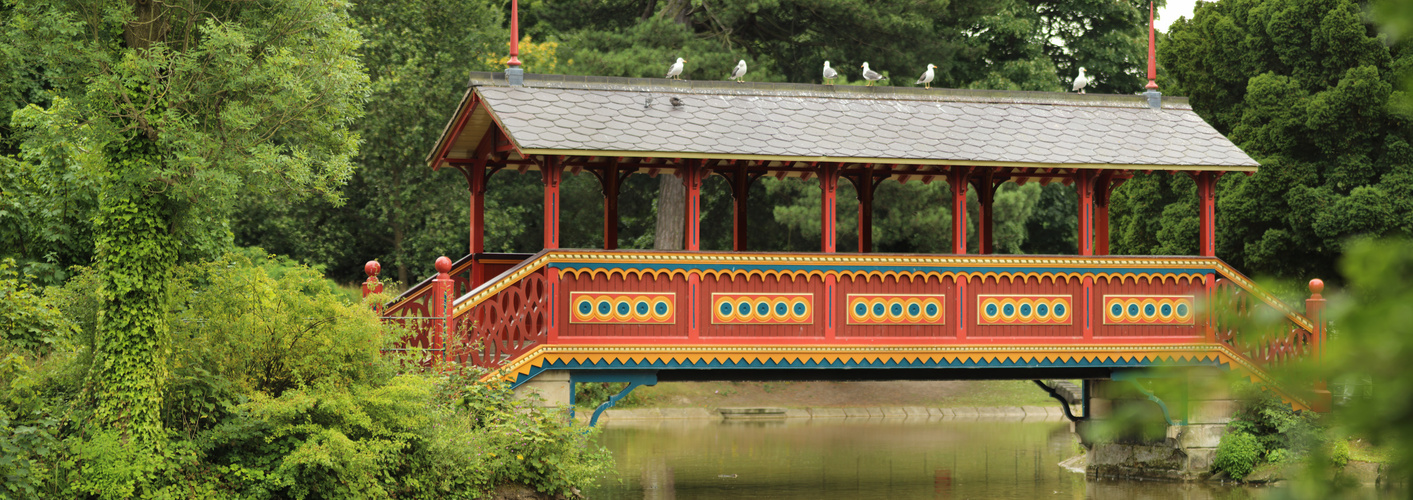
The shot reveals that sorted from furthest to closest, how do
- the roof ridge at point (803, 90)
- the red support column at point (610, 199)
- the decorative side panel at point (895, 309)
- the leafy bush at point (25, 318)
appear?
the red support column at point (610, 199) → the roof ridge at point (803, 90) → the decorative side panel at point (895, 309) → the leafy bush at point (25, 318)

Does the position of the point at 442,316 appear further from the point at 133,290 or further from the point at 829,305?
the point at 829,305

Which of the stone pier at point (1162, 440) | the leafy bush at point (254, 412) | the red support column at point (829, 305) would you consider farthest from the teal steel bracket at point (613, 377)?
the stone pier at point (1162, 440)

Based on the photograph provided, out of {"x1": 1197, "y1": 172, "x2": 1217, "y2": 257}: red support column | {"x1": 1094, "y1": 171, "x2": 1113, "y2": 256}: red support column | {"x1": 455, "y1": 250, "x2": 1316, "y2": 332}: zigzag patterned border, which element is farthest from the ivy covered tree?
{"x1": 455, "y1": 250, "x2": 1316, "y2": 332}: zigzag patterned border

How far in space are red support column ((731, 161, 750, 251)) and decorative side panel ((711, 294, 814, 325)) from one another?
2211 millimetres

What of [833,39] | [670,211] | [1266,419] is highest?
[833,39]

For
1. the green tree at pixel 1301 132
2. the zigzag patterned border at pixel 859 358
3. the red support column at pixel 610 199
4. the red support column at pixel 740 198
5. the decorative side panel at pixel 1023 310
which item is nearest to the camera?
the zigzag patterned border at pixel 859 358

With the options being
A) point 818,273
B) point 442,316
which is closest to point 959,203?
point 818,273

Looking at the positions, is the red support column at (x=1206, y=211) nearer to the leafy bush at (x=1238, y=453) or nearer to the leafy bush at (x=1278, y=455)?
the leafy bush at (x=1238, y=453)

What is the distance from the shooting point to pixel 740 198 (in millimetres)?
16641

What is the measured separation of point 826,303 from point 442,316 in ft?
13.6

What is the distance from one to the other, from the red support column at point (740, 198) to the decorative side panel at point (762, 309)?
221cm

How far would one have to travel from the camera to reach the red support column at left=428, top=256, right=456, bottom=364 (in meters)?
13.0

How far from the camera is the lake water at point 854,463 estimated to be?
16547 mm

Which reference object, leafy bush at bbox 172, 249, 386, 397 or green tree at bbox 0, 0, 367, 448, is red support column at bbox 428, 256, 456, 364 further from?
green tree at bbox 0, 0, 367, 448
